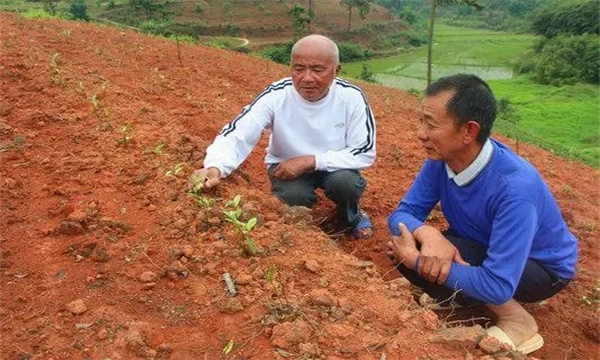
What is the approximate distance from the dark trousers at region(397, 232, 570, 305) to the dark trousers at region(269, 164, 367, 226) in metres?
0.70

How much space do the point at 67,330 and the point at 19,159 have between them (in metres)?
1.83

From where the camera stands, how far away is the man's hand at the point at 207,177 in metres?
2.87

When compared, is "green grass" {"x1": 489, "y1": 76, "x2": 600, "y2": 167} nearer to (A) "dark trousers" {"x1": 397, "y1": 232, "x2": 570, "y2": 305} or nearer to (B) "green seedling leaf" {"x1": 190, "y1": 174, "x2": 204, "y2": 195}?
(A) "dark trousers" {"x1": 397, "y1": 232, "x2": 570, "y2": 305}

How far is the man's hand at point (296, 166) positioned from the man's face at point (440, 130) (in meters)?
0.93

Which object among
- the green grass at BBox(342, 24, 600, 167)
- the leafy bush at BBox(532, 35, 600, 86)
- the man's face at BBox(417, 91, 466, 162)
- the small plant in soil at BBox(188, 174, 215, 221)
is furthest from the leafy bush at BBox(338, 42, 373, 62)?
the man's face at BBox(417, 91, 466, 162)

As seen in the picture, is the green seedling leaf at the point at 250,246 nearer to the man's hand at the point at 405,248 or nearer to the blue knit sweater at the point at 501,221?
the man's hand at the point at 405,248

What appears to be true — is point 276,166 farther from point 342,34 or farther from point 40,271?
point 342,34

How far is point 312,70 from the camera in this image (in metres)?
3.19

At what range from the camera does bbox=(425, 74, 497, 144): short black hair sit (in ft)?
7.95

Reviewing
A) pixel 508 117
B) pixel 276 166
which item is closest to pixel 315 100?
pixel 276 166

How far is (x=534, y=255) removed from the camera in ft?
8.77

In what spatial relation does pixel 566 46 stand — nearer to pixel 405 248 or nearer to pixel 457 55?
pixel 457 55

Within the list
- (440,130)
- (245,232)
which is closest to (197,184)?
(245,232)

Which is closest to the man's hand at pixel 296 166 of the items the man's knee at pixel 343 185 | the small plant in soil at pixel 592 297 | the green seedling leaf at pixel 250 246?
the man's knee at pixel 343 185
